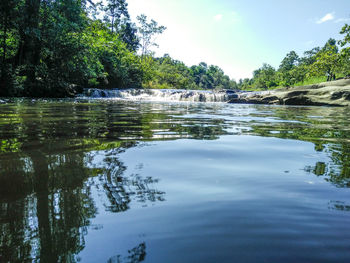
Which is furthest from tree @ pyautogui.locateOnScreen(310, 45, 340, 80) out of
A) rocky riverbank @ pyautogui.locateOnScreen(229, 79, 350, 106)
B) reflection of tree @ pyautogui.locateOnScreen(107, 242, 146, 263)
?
reflection of tree @ pyautogui.locateOnScreen(107, 242, 146, 263)

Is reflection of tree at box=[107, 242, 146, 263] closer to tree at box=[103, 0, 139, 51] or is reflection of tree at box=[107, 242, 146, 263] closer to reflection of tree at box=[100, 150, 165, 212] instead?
reflection of tree at box=[100, 150, 165, 212]

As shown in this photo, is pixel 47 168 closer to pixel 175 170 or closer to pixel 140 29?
pixel 175 170

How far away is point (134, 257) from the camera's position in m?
0.68

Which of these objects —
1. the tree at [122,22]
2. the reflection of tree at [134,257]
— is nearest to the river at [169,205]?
the reflection of tree at [134,257]

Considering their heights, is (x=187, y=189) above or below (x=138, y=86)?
below

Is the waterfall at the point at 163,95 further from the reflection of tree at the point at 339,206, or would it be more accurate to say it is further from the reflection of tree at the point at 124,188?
the reflection of tree at the point at 339,206

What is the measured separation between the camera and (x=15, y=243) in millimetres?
714

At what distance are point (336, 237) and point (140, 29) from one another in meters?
43.8

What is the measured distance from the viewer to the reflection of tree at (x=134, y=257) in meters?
0.66

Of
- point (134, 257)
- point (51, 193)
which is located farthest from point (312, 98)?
point (134, 257)

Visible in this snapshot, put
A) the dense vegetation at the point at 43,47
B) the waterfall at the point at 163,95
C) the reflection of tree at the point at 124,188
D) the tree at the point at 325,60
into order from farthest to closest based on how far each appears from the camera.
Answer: the waterfall at the point at 163,95
the dense vegetation at the point at 43,47
the tree at the point at 325,60
the reflection of tree at the point at 124,188

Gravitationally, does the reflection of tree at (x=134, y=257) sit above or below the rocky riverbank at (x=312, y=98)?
below

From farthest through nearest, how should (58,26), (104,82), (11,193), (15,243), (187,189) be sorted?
(104,82)
(58,26)
(187,189)
(11,193)
(15,243)

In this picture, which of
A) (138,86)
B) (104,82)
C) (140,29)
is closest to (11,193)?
(104,82)
